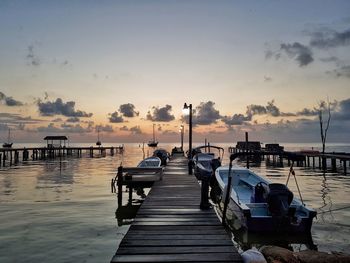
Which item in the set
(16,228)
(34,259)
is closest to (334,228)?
(34,259)

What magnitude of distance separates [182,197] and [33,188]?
16692 millimetres

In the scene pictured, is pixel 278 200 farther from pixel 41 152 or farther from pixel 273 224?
pixel 41 152

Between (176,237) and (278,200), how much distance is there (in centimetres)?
508

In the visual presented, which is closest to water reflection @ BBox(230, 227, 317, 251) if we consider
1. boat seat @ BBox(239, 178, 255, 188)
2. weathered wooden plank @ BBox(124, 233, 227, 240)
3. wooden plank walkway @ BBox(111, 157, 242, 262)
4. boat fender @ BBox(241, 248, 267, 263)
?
wooden plank walkway @ BBox(111, 157, 242, 262)

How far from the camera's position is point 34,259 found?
1038 cm

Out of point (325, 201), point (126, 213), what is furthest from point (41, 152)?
point (325, 201)

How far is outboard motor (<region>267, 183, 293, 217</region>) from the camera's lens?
11516 millimetres

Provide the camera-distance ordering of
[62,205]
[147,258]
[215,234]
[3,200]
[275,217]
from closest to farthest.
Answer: [147,258]
[215,234]
[275,217]
[62,205]
[3,200]

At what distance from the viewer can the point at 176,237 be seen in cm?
816

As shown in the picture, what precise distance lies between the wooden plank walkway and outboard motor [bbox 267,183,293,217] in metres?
2.41

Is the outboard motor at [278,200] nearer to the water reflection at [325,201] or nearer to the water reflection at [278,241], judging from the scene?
the water reflection at [278,241]

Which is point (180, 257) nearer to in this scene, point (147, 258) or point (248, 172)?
point (147, 258)

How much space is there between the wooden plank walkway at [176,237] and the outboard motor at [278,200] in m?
2.41

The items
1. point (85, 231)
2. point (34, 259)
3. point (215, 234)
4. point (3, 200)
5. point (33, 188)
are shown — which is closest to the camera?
point (215, 234)
